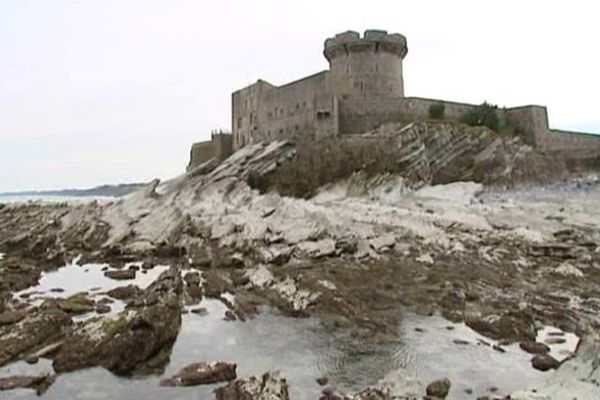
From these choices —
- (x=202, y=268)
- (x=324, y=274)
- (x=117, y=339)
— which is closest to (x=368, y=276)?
(x=324, y=274)

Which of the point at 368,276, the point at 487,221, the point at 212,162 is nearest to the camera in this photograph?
the point at 368,276

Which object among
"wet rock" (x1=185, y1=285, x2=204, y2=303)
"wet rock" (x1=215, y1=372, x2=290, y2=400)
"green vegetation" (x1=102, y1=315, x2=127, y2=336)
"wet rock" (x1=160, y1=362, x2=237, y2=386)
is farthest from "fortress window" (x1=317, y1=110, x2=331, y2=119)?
"wet rock" (x1=215, y1=372, x2=290, y2=400)

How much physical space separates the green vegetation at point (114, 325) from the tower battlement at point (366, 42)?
40398 millimetres

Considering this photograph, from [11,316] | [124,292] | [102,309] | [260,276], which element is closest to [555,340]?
[260,276]

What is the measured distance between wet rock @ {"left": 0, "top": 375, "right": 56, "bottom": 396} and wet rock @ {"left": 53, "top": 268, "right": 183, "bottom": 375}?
2.02 feet

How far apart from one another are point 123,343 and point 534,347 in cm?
1020

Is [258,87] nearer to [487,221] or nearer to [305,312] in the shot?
[487,221]

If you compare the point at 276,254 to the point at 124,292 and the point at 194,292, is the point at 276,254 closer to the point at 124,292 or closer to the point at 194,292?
the point at 194,292

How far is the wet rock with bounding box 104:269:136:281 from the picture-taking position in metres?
24.4

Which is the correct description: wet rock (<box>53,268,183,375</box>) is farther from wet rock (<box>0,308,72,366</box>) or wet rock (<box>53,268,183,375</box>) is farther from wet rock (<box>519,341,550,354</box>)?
wet rock (<box>519,341,550,354</box>)

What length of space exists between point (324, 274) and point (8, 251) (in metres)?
22.3

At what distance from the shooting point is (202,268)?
2570cm

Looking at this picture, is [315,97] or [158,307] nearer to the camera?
[158,307]

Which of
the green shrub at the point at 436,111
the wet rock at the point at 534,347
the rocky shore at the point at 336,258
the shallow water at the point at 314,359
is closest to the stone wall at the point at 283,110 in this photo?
the rocky shore at the point at 336,258
